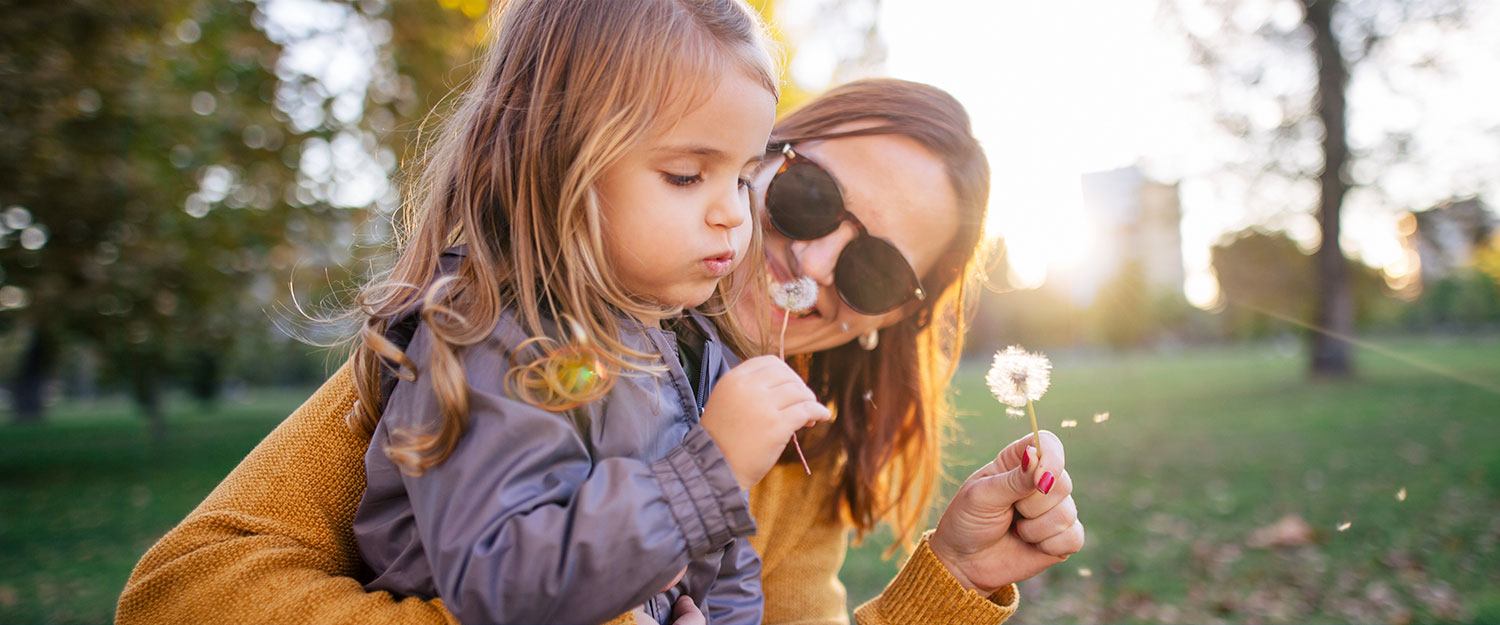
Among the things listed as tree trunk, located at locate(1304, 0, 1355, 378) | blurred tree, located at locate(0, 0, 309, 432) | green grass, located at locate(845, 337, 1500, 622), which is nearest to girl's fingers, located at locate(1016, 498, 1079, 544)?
green grass, located at locate(845, 337, 1500, 622)

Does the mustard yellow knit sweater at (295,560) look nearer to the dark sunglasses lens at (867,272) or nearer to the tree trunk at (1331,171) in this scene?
the dark sunglasses lens at (867,272)

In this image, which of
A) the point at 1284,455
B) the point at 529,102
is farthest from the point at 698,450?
the point at 1284,455

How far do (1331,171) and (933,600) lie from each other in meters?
17.2

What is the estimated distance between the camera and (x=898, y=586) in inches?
78.1

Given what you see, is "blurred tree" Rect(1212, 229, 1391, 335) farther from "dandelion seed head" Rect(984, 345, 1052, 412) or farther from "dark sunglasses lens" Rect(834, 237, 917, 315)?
"dandelion seed head" Rect(984, 345, 1052, 412)

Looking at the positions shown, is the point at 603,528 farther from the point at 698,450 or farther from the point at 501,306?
the point at 501,306

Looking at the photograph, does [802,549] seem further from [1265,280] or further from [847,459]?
[1265,280]

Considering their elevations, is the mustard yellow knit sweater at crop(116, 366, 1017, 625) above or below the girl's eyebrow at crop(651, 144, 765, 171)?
below

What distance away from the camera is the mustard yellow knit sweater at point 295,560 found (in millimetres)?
1396

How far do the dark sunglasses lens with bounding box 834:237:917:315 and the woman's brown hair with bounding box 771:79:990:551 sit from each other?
0.26 m

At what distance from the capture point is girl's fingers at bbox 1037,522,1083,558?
1.77 m

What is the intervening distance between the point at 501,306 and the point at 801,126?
4.17 ft

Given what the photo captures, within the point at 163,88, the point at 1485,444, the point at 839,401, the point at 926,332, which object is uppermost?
the point at 163,88

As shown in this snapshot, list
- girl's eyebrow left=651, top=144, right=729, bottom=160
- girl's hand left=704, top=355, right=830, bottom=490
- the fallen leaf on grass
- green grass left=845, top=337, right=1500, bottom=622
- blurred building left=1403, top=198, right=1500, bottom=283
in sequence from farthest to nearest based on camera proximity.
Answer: blurred building left=1403, top=198, right=1500, bottom=283 < the fallen leaf on grass < green grass left=845, top=337, right=1500, bottom=622 < girl's eyebrow left=651, top=144, right=729, bottom=160 < girl's hand left=704, top=355, right=830, bottom=490
